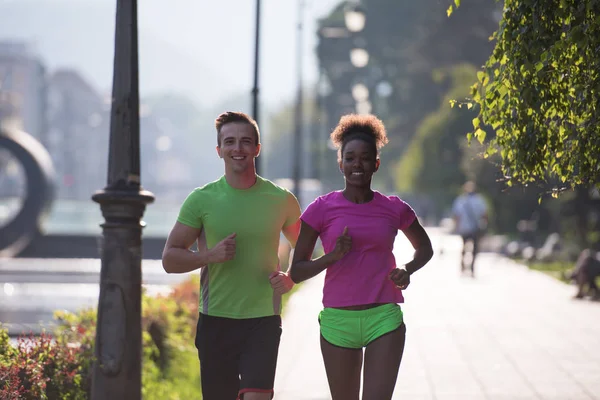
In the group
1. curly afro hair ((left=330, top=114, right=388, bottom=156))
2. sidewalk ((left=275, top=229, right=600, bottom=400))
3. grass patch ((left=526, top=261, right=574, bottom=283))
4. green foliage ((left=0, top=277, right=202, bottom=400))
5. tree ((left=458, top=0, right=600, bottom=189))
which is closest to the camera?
curly afro hair ((left=330, top=114, right=388, bottom=156))

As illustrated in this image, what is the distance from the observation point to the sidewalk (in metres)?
9.88

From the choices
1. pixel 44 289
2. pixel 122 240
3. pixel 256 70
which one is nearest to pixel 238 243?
pixel 122 240

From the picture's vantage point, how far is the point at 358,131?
5.82 metres

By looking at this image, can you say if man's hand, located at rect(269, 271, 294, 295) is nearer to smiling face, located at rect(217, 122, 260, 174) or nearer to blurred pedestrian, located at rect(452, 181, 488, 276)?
smiling face, located at rect(217, 122, 260, 174)

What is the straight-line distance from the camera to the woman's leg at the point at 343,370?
5.68m

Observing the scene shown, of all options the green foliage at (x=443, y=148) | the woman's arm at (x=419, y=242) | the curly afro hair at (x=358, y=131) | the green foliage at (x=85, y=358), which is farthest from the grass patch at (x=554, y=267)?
the green foliage at (x=443, y=148)

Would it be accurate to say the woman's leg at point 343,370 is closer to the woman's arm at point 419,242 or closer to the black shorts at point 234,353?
the black shorts at point 234,353

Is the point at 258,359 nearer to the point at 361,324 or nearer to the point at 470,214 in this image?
the point at 361,324

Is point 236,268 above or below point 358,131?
below

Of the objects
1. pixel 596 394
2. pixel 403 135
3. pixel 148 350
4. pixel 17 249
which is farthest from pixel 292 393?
pixel 403 135

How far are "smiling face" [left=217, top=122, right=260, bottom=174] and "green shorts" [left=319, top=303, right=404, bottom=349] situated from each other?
0.88 m

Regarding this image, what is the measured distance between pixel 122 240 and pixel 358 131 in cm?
249

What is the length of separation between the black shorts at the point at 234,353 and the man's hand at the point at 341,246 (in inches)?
24.1

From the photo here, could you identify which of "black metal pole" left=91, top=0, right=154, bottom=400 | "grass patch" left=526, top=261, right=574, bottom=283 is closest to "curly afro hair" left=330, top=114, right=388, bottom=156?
"black metal pole" left=91, top=0, right=154, bottom=400
